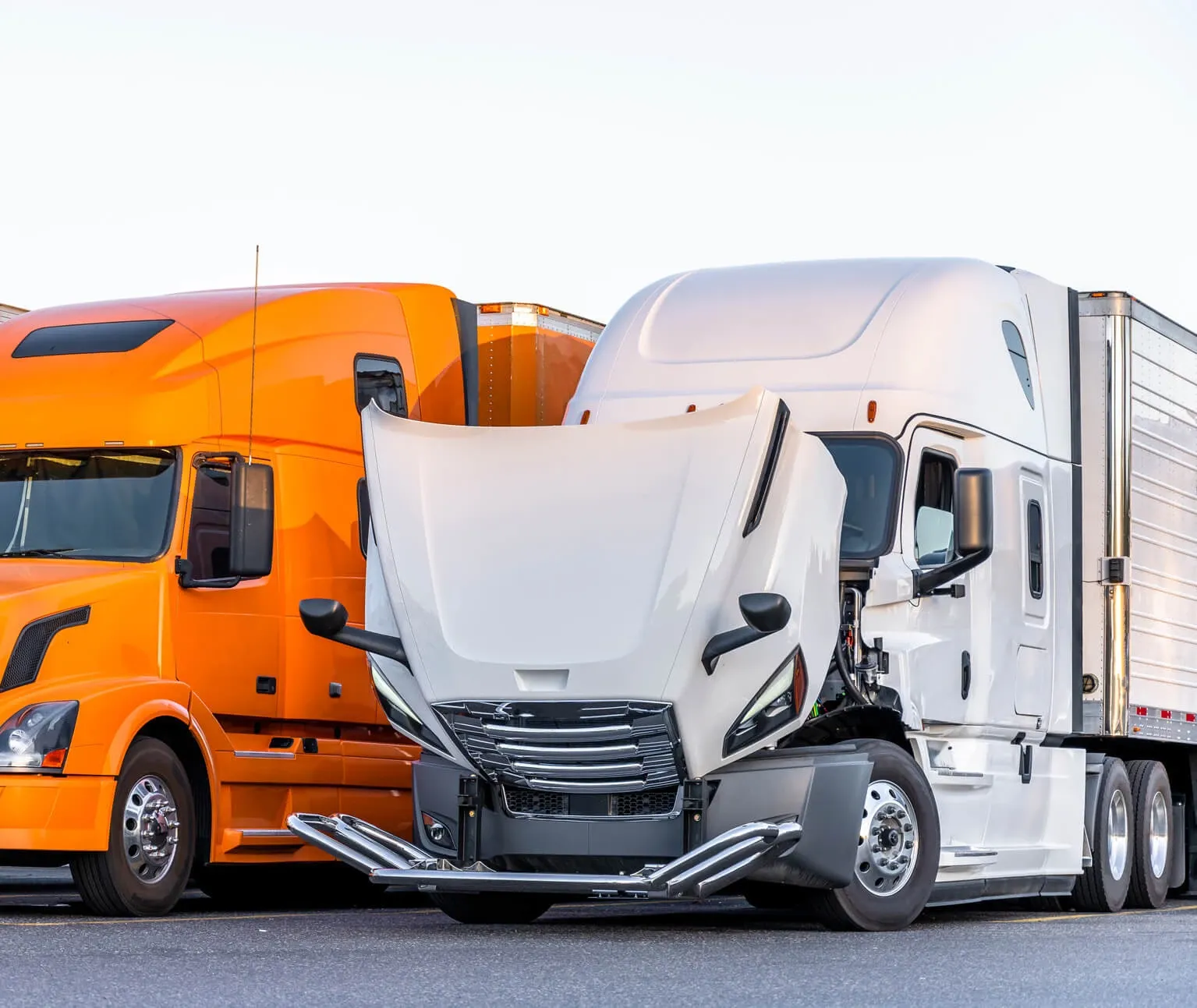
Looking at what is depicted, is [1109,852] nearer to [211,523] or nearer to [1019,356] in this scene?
[1019,356]

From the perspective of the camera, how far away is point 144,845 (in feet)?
37.2

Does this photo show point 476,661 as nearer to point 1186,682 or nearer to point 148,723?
point 148,723

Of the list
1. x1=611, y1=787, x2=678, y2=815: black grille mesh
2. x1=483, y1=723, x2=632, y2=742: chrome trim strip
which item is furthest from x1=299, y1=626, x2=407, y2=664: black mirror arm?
A: x1=611, y1=787, x2=678, y2=815: black grille mesh

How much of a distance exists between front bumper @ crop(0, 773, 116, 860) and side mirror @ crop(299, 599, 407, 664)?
1.56 m

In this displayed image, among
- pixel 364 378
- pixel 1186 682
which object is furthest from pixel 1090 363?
pixel 364 378

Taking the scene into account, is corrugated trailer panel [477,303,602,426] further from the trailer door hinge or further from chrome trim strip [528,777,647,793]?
chrome trim strip [528,777,647,793]

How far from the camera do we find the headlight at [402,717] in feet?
34.0

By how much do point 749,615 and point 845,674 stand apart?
1.18m

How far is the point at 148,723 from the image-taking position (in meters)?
11.6

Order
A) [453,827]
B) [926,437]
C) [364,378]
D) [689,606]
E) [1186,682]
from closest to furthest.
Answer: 1. [689,606]
2. [453,827]
3. [926,437]
4. [364,378]
5. [1186,682]

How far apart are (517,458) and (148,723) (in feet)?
9.25

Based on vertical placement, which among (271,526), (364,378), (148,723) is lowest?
(148,723)

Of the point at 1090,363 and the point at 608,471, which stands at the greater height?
the point at 1090,363

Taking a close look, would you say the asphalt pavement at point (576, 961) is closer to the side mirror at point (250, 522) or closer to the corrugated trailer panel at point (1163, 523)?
the side mirror at point (250, 522)
